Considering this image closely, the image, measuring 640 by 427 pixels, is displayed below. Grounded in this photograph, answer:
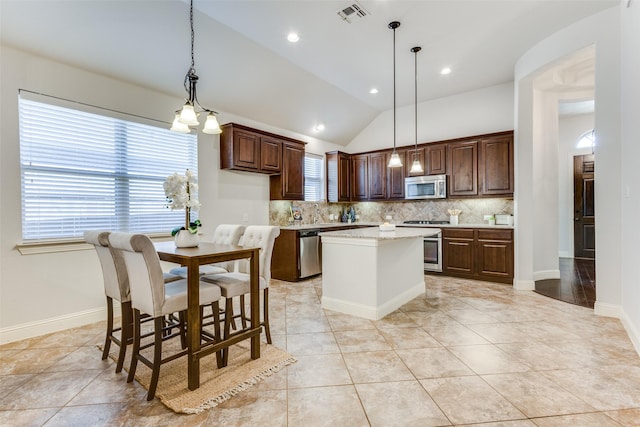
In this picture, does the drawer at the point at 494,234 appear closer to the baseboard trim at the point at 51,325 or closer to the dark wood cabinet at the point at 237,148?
the dark wood cabinet at the point at 237,148

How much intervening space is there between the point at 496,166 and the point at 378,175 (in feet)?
6.79

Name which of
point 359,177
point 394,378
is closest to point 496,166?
point 359,177

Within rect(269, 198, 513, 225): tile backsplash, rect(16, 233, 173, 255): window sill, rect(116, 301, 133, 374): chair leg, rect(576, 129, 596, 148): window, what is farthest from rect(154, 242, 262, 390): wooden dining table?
rect(576, 129, 596, 148): window

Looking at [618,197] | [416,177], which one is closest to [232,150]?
[416,177]

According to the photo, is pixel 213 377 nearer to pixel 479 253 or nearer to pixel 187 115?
pixel 187 115

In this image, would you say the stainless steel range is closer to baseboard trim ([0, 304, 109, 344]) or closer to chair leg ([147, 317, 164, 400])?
chair leg ([147, 317, 164, 400])

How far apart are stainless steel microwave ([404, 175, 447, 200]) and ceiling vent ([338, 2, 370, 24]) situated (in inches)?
119

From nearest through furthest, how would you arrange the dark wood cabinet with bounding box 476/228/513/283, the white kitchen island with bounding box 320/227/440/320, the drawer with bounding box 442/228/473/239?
1. the white kitchen island with bounding box 320/227/440/320
2. the dark wood cabinet with bounding box 476/228/513/283
3. the drawer with bounding box 442/228/473/239

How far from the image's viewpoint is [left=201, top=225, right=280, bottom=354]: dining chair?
91.7 inches

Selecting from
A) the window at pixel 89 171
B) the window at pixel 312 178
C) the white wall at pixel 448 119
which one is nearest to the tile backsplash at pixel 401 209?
the window at pixel 312 178

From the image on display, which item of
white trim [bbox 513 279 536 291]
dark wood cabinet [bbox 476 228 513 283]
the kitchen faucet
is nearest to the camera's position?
white trim [bbox 513 279 536 291]

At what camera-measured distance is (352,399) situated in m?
1.82

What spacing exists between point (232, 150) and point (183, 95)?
910mm

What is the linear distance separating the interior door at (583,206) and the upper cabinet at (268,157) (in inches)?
235
